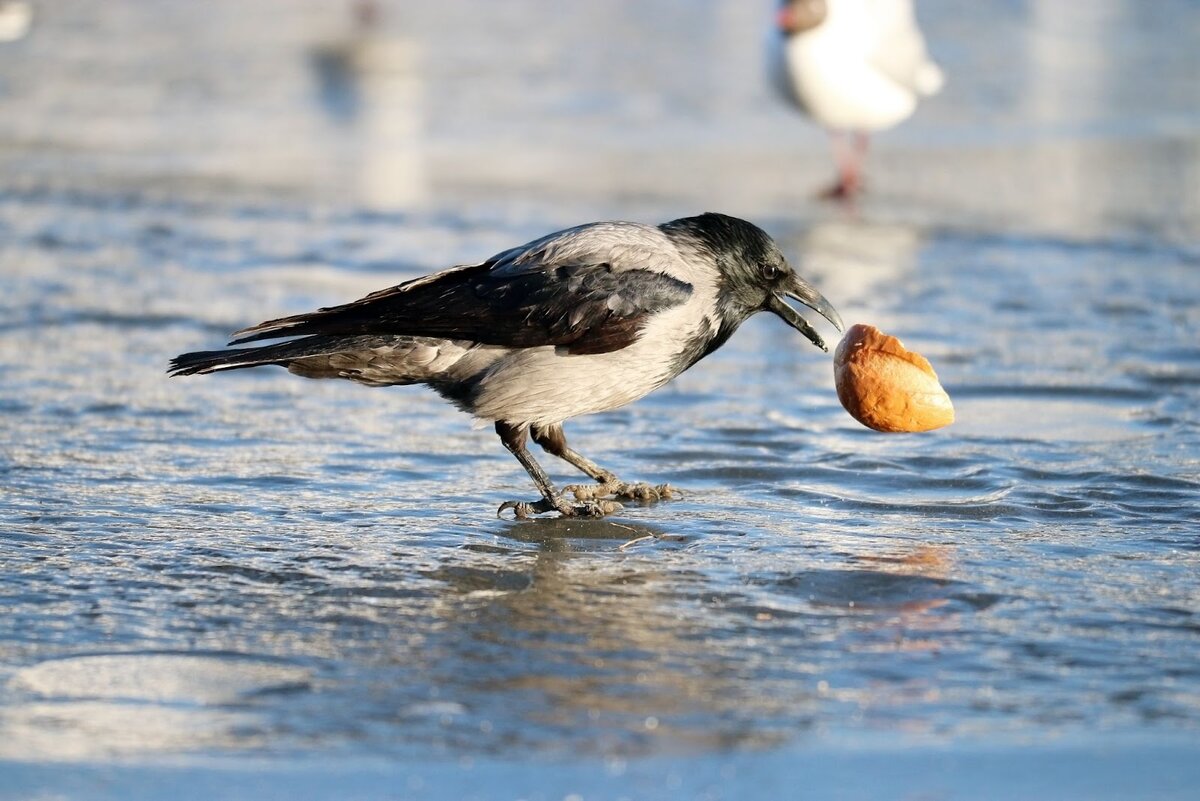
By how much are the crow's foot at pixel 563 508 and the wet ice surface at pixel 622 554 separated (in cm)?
8

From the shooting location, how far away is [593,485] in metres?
6.37

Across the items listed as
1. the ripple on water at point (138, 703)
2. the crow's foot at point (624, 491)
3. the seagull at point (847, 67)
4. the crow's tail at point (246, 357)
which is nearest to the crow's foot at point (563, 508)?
the crow's foot at point (624, 491)

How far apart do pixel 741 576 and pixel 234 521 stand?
5.69ft

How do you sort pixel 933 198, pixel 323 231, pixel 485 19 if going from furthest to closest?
pixel 485 19 < pixel 933 198 < pixel 323 231

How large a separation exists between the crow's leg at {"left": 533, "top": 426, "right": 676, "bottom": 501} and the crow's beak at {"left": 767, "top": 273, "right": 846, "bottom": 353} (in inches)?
30.3

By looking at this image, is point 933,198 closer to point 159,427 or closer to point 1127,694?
point 159,427

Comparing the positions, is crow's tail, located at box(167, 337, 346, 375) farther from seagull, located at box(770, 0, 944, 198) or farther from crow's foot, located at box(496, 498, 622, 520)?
seagull, located at box(770, 0, 944, 198)

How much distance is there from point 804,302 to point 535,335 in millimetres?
1117

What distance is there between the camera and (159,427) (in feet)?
23.1

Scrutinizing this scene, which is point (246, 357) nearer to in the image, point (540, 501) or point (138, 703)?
point (540, 501)

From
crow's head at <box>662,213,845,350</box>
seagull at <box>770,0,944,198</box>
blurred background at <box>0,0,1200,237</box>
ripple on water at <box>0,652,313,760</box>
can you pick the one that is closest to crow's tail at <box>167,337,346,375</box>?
crow's head at <box>662,213,845,350</box>

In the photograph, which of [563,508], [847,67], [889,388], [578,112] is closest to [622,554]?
[563,508]

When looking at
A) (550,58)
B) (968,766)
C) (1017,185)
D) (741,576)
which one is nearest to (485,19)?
(550,58)

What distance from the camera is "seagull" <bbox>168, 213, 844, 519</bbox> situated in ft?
19.4
